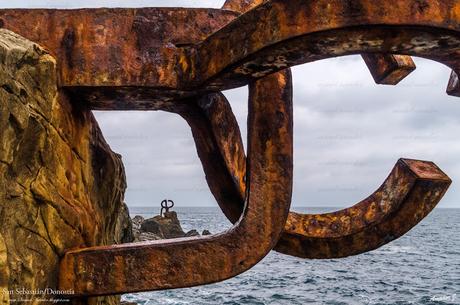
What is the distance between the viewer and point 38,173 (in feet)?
9.12

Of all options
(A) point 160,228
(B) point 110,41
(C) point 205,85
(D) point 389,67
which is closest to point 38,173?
(B) point 110,41

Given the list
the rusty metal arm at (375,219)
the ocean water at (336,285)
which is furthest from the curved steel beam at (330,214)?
the ocean water at (336,285)

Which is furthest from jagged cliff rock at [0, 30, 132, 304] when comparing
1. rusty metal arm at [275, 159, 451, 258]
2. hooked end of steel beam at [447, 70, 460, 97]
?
hooked end of steel beam at [447, 70, 460, 97]

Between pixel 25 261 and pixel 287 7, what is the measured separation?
5.96 ft

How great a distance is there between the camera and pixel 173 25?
10.7ft

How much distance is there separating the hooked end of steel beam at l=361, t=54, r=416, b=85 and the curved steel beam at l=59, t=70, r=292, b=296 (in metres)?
1.15

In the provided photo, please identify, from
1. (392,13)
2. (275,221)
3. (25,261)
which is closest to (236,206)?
(275,221)

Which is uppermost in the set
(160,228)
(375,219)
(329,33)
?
(329,33)

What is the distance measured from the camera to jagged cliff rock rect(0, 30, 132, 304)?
2.48m

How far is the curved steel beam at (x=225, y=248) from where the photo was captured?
303 cm

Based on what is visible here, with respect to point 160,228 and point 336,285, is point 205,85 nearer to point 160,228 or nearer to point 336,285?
point 336,285

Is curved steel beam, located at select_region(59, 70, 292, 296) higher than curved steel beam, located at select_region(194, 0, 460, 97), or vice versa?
curved steel beam, located at select_region(194, 0, 460, 97)

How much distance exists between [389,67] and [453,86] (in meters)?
0.51

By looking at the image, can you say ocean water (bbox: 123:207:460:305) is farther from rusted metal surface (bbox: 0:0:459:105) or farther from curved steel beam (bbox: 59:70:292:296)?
rusted metal surface (bbox: 0:0:459:105)
